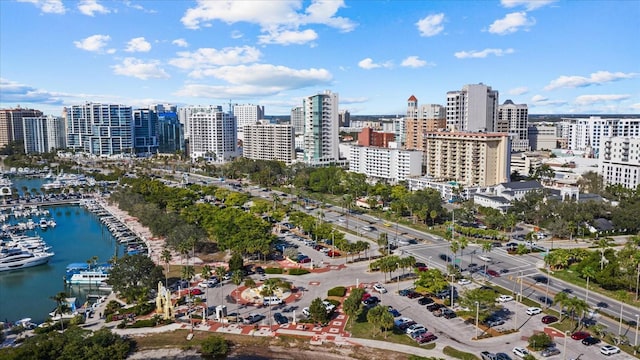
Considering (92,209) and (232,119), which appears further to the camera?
(232,119)

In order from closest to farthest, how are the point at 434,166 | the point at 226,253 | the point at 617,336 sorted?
the point at 617,336 < the point at 226,253 < the point at 434,166

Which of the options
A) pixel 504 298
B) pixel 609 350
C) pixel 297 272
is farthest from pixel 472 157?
pixel 609 350

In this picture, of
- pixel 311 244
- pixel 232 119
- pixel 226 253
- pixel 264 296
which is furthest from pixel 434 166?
pixel 232 119

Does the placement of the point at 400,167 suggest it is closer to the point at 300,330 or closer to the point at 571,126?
the point at 300,330

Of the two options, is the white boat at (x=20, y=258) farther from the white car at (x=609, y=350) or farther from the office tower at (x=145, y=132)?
the office tower at (x=145, y=132)

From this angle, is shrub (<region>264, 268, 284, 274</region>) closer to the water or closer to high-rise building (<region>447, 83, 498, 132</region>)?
the water

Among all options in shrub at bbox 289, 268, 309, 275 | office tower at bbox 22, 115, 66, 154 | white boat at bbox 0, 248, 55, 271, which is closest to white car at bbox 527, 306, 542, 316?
shrub at bbox 289, 268, 309, 275
